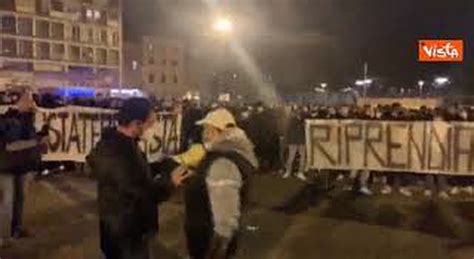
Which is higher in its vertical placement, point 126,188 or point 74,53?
point 74,53

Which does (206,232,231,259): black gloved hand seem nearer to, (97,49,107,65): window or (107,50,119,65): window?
(97,49,107,65): window

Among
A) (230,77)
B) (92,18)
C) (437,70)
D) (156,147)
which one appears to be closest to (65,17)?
(92,18)

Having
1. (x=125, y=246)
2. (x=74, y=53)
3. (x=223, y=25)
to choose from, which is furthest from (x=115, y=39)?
(x=125, y=246)

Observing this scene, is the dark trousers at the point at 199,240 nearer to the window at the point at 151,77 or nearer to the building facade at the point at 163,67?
the building facade at the point at 163,67

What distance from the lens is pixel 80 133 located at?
20.3 meters

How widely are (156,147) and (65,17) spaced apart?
12432cm

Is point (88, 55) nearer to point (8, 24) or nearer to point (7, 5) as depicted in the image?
point (8, 24)

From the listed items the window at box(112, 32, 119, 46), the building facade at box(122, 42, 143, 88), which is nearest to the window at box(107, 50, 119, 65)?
the window at box(112, 32, 119, 46)

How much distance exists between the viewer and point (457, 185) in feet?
60.2

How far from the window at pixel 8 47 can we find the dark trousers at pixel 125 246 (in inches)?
4968

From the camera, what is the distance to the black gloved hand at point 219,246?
6.08 m

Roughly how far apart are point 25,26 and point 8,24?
11.3 ft

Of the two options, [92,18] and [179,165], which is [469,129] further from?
[92,18]

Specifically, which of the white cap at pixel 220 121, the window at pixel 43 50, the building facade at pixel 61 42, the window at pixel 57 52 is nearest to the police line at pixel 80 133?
the white cap at pixel 220 121
